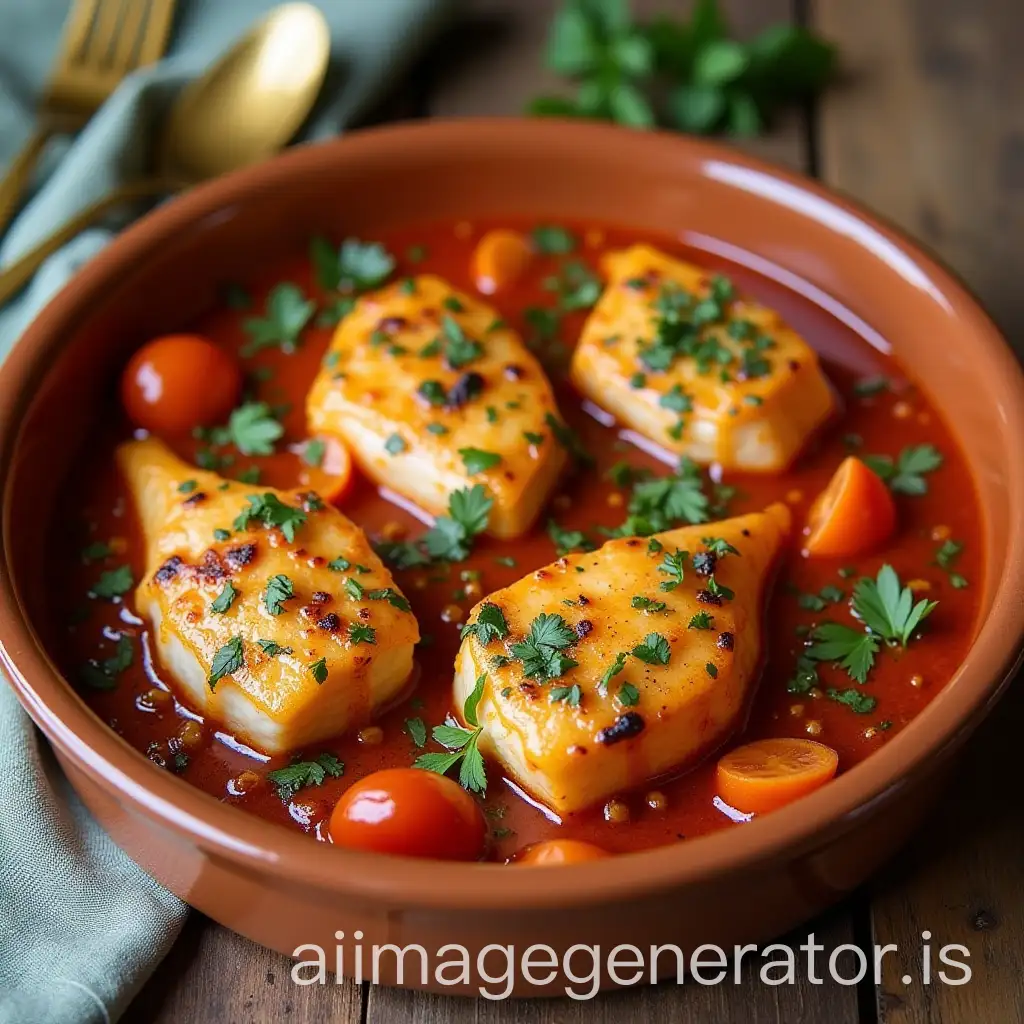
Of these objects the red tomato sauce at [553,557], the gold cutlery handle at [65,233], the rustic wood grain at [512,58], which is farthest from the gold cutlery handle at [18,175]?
the rustic wood grain at [512,58]

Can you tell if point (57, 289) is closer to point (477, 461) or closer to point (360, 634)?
point (477, 461)

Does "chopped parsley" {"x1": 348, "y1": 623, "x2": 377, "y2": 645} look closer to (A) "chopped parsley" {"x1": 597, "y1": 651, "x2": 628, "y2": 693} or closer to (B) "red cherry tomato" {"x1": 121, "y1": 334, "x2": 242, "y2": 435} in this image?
(A) "chopped parsley" {"x1": 597, "y1": 651, "x2": 628, "y2": 693}

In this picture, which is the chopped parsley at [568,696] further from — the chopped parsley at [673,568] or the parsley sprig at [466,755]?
the chopped parsley at [673,568]

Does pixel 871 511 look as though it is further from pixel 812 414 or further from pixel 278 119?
pixel 278 119

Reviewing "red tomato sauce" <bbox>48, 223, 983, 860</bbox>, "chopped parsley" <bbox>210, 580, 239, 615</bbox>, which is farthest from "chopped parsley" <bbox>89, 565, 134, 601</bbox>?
"chopped parsley" <bbox>210, 580, 239, 615</bbox>

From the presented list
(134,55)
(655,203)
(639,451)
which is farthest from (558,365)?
(134,55)

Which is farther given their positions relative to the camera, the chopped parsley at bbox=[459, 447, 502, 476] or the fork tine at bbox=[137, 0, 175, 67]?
the fork tine at bbox=[137, 0, 175, 67]

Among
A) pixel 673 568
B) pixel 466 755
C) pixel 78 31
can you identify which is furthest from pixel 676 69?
pixel 466 755
